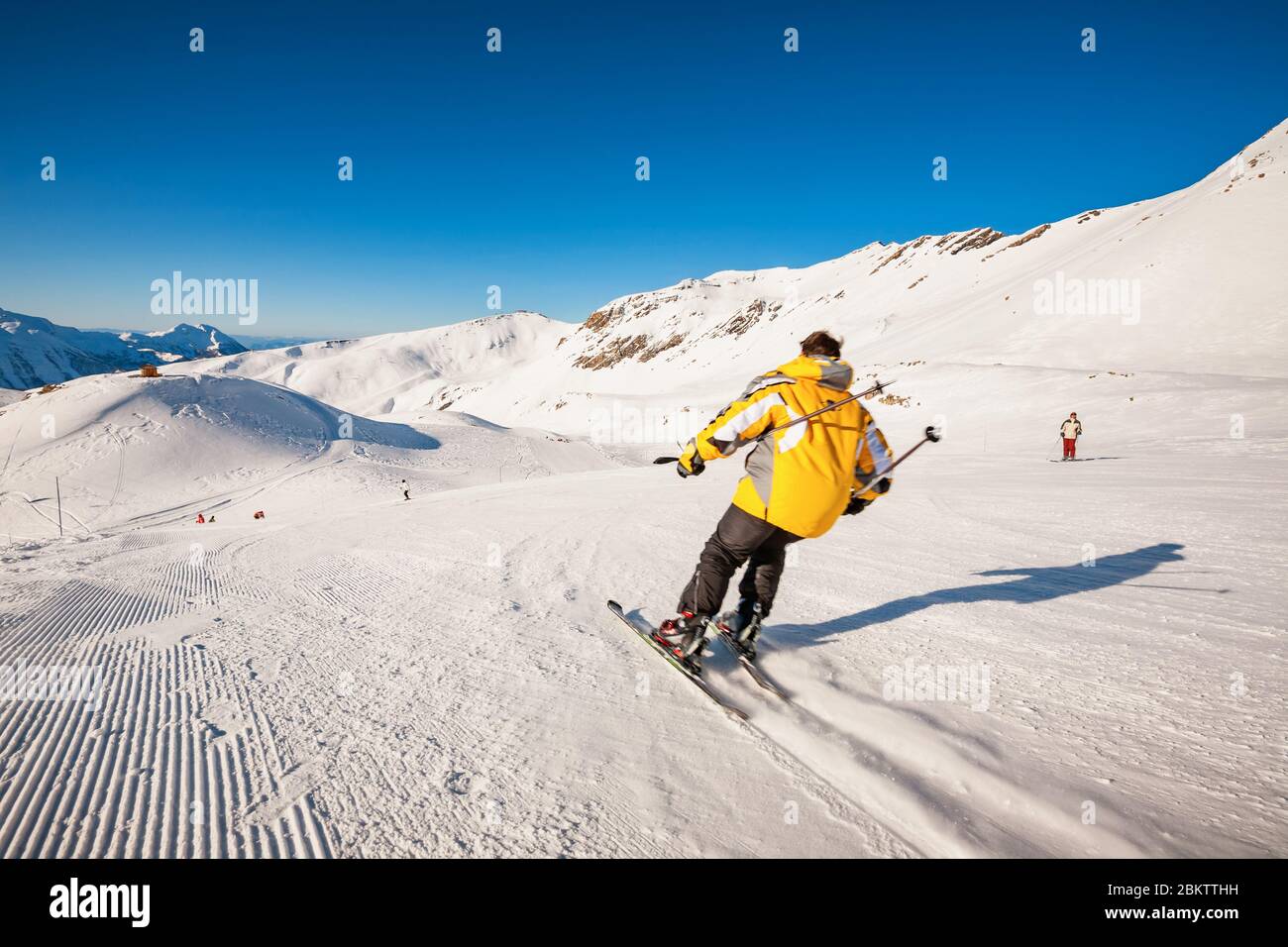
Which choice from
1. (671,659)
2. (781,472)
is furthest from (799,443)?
(671,659)

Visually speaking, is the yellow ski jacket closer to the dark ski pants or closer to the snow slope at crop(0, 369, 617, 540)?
the dark ski pants

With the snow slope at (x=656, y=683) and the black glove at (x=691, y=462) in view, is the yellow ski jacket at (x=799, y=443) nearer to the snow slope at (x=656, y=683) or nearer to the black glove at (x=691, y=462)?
the black glove at (x=691, y=462)

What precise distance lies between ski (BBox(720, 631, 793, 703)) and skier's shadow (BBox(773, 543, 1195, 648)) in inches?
20.8

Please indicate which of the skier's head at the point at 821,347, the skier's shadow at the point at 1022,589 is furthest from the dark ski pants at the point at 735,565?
the skier's head at the point at 821,347

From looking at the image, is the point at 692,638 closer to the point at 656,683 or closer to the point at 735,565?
the point at 656,683

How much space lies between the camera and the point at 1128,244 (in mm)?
47312

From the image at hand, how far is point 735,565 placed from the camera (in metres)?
3.61

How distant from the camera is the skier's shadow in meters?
4.42

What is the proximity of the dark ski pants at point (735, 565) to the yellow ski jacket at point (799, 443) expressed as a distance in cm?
19

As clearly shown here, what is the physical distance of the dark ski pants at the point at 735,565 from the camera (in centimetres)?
344

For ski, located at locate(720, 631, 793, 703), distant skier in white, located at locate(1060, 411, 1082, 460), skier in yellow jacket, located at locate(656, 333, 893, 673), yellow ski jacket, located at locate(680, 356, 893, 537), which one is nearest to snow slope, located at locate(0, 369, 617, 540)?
ski, located at locate(720, 631, 793, 703)
